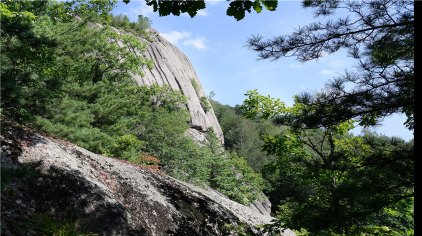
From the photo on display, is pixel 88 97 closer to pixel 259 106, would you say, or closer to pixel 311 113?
pixel 259 106

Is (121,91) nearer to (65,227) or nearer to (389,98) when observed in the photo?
(65,227)

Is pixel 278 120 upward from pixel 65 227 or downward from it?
upward

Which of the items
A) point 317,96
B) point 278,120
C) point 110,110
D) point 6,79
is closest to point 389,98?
point 317,96

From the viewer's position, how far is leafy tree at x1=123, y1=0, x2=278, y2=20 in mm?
2529

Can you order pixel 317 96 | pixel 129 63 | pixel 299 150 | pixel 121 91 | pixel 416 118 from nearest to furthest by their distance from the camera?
1. pixel 416 118
2. pixel 317 96
3. pixel 299 150
4. pixel 121 91
5. pixel 129 63

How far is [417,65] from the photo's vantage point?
201 centimetres

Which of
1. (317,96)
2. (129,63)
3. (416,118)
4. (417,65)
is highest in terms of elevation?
(129,63)

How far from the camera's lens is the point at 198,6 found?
2.76 metres

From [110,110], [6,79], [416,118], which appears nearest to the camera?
[416,118]

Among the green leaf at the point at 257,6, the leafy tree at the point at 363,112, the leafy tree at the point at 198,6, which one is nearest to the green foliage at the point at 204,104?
the leafy tree at the point at 363,112

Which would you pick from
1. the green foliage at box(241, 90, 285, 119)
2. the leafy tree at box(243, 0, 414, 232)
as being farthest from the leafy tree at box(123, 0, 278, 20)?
the green foliage at box(241, 90, 285, 119)

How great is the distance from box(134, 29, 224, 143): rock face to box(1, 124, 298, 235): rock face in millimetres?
23782

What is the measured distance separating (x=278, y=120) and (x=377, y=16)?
1.72 metres

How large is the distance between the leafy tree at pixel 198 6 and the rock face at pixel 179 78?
27.2m
